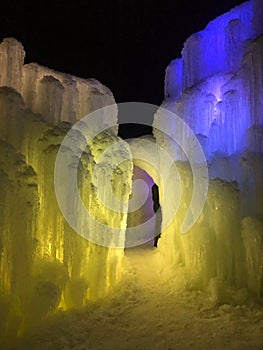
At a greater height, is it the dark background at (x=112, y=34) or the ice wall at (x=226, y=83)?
the dark background at (x=112, y=34)

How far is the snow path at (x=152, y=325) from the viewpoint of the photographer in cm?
681

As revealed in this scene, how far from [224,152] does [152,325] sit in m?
4.45

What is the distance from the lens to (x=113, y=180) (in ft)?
31.1

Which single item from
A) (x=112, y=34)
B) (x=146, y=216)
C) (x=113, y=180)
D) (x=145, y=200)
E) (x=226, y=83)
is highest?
(x=112, y=34)

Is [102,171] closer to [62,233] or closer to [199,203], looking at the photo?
[62,233]

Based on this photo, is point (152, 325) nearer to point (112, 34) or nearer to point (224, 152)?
point (224, 152)

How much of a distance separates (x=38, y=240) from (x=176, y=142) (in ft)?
17.6

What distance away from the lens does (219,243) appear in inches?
352

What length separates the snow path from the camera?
22.4 ft

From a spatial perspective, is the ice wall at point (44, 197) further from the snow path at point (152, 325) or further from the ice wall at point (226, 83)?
the ice wall at point (226, 83)

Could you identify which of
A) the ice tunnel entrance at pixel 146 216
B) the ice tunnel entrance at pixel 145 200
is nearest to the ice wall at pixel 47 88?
the ice tunnel entrance at pixel 145 200

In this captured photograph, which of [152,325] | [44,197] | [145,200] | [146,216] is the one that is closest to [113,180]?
[44,197]

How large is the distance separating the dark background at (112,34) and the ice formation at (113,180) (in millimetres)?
9135

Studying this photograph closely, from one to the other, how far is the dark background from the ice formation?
9.14 meters
